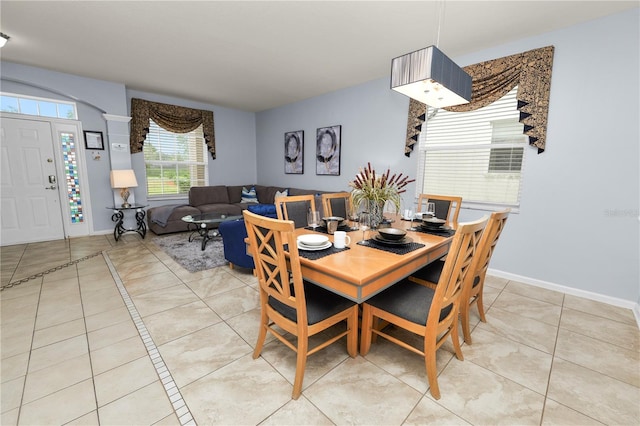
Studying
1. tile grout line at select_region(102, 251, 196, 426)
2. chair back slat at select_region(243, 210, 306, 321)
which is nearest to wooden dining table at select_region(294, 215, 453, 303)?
chair back slat at select_region(243, 210, 306, 321)

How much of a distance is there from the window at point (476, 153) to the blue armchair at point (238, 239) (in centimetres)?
226

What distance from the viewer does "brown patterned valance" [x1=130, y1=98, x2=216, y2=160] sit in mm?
5043

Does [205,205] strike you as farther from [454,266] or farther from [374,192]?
[454,266]

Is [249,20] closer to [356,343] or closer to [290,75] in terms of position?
[290,75]

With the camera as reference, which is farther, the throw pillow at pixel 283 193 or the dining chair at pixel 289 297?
the throw pillow at pixel 283 193

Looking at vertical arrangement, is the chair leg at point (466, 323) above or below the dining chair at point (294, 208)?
below

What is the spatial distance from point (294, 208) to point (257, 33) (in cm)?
197

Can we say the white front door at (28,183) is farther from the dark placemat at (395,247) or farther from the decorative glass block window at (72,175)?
the dark placemat at (395,247)

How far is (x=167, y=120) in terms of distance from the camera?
5391 mm

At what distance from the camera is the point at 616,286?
2533 mm

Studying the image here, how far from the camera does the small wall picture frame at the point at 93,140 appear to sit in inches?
177

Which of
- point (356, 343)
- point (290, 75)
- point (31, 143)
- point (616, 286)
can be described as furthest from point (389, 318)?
point (31, 143)

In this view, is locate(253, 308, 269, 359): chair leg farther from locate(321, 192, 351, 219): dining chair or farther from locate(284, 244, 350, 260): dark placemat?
locate(321, 192, 351, 219): dining chair

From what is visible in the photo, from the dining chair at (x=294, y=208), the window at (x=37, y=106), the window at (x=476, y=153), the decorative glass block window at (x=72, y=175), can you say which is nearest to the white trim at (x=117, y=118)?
the window at (x=37, y=106)
